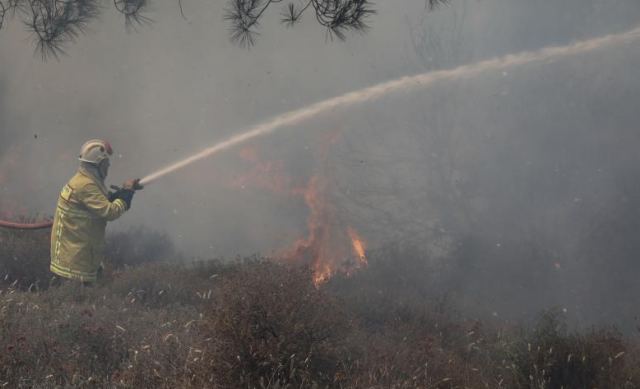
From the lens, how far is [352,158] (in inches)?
664

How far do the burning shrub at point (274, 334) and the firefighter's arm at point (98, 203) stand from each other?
3080 mm

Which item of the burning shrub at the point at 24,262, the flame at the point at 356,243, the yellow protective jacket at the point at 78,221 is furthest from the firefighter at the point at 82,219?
the flame at the point at 356,243

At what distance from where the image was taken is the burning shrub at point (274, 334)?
4.13 metres

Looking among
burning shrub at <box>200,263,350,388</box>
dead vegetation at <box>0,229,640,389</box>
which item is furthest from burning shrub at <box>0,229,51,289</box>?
burning shrub at <box>200,263,350,388</box>

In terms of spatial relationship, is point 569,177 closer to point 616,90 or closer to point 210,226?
point 616,90

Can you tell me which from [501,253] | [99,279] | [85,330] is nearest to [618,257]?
[501,253]

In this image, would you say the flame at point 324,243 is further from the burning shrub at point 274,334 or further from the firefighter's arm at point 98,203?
the burning shrub at point 274,334

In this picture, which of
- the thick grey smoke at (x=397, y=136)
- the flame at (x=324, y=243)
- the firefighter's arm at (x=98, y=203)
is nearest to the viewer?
the firefighter's arm at (x=98, y=203)

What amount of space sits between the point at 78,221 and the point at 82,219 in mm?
48

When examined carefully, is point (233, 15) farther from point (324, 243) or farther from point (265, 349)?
point (324, 243)

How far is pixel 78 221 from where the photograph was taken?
747 centimetres

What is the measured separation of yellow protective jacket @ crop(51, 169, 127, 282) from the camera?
24.2ft

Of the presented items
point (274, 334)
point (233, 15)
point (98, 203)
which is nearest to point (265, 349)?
point (274, 334)

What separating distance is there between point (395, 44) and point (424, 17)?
1163mm
